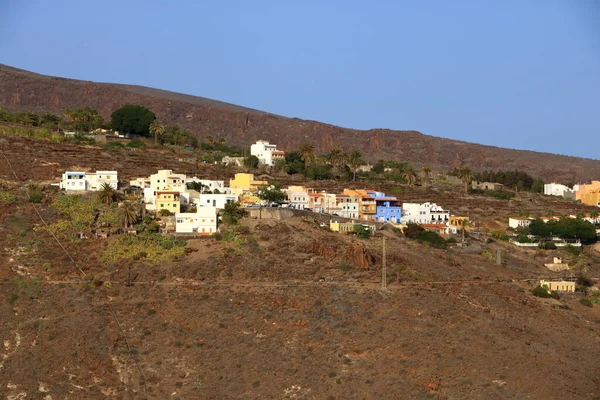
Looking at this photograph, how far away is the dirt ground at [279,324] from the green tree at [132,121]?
4613 centimetres

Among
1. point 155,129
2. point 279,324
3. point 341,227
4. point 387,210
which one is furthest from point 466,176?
point 279,324

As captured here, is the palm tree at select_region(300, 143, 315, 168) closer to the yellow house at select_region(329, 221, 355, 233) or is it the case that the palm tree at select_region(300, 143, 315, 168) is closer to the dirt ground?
the yellow house at select_region(329, 221, 355, 233)

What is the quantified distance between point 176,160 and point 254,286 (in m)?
45.0

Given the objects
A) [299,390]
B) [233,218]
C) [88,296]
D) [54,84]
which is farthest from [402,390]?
[54,84]

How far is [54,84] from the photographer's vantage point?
193250 mm

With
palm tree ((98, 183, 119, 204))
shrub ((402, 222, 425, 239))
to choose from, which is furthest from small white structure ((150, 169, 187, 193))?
shrub ((402, 222, 425, 239))

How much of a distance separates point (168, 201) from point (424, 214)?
824 inches

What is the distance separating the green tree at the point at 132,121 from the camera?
113125mm

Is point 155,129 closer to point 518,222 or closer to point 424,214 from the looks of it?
point 424,214

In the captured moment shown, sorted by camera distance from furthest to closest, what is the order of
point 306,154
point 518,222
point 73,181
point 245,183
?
1. point 306,154
2. point 518,222
3. point 245,183
4. point 73,181

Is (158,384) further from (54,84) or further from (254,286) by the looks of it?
(54,84)

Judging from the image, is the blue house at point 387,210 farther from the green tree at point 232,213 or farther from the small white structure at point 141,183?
the small white structure at point 141,183

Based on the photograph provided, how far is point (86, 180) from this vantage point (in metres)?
74.0

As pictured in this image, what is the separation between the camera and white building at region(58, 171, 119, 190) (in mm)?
73125
